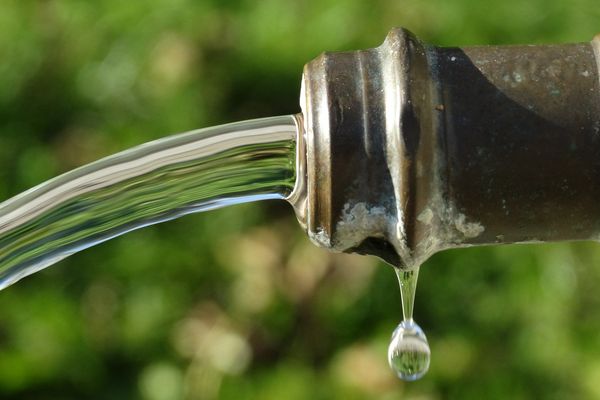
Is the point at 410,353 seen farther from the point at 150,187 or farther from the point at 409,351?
the point at 150,187

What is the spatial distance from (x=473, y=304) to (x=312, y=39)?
616 mm

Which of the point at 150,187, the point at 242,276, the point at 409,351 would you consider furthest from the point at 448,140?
the point at 242,276

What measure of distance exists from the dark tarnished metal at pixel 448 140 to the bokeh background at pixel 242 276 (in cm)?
110

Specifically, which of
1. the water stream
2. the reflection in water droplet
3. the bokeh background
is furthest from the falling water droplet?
the bokeh background

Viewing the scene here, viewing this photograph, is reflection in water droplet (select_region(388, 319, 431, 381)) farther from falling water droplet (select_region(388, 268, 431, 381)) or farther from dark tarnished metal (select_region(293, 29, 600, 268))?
dark tarnished metal (select_region(293, 29, 600, 268))

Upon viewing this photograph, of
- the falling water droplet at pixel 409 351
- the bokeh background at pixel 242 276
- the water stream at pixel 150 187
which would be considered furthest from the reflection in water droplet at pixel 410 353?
the bokeh background at pixel 242 276

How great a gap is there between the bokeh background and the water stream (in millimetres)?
967

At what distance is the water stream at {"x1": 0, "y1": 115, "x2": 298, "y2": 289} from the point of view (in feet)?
2.34

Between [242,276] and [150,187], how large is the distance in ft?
3.46

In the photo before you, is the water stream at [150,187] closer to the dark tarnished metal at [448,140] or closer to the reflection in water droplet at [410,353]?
the dark tarnished metal at [448,140]

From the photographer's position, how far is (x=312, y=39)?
75.9 inches

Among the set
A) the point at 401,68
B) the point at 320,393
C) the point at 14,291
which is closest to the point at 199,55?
the point at 14,291

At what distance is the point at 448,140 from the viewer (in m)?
0.62

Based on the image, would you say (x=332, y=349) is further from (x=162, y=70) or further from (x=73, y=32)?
(x=73, y=32)
